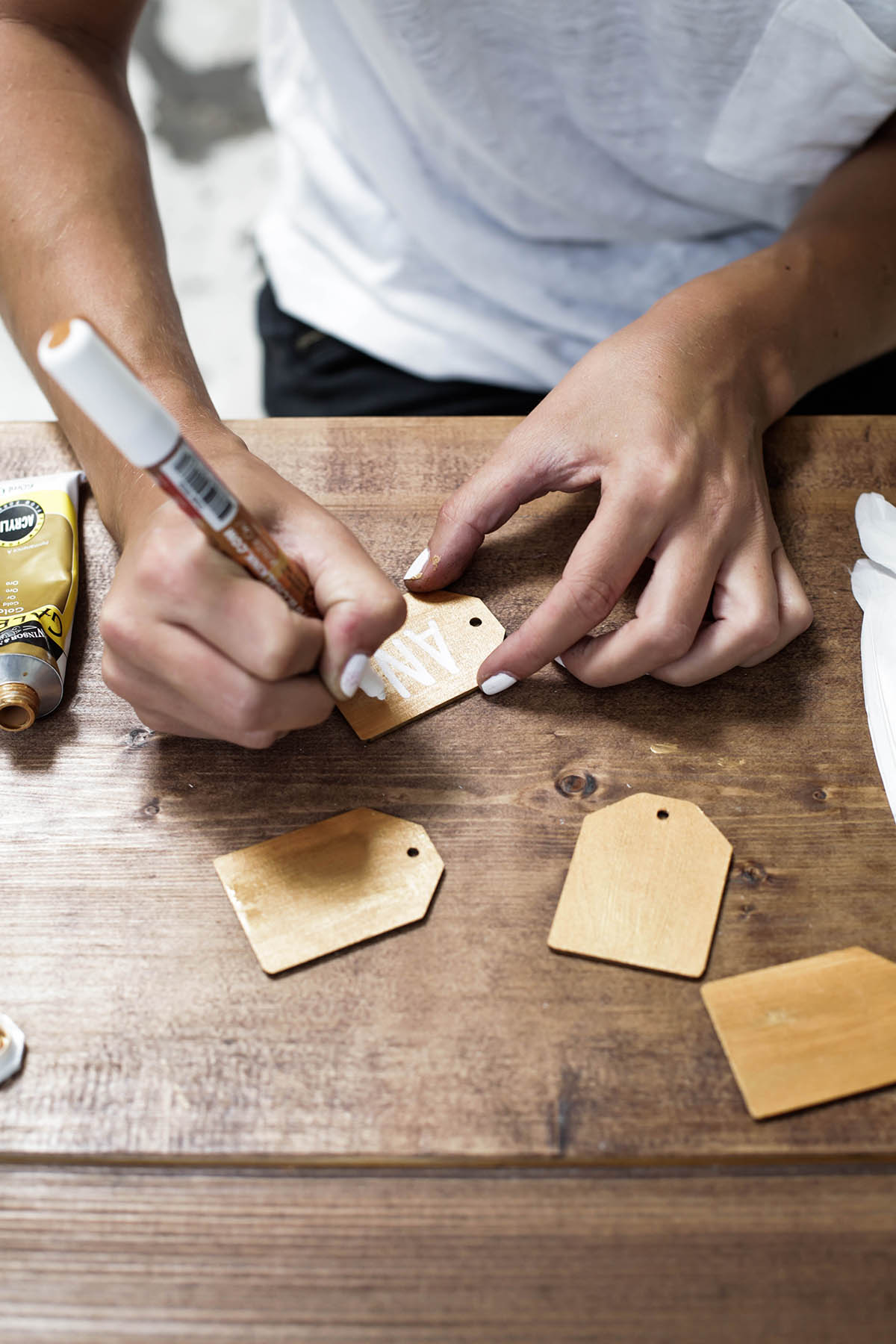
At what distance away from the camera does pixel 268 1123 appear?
1.55 feet

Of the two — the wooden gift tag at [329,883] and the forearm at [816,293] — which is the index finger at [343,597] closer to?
the wooden gift tag at [329,883]

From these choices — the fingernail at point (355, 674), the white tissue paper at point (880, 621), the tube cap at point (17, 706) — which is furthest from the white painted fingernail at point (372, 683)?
the white tissue paper at point (880, 621)

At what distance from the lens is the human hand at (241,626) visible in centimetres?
49

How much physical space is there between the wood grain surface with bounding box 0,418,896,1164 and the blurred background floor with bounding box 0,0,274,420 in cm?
124

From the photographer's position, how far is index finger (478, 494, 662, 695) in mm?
595

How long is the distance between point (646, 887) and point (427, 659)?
8.1 inches

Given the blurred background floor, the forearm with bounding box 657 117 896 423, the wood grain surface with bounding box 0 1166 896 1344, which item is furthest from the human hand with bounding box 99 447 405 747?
the blurred background floor

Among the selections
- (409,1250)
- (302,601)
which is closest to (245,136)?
(302,601)

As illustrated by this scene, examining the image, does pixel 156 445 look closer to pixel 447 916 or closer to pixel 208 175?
pixel 447 916

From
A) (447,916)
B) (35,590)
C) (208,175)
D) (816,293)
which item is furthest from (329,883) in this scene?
(208,175)

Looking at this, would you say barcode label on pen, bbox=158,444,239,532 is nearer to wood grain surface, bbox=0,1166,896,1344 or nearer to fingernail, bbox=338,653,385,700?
fingernail, bbox=338,653,385,700

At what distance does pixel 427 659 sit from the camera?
24.8 inches

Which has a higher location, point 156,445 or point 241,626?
point 156,445

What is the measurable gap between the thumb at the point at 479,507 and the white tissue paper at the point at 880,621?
9.5 inches
